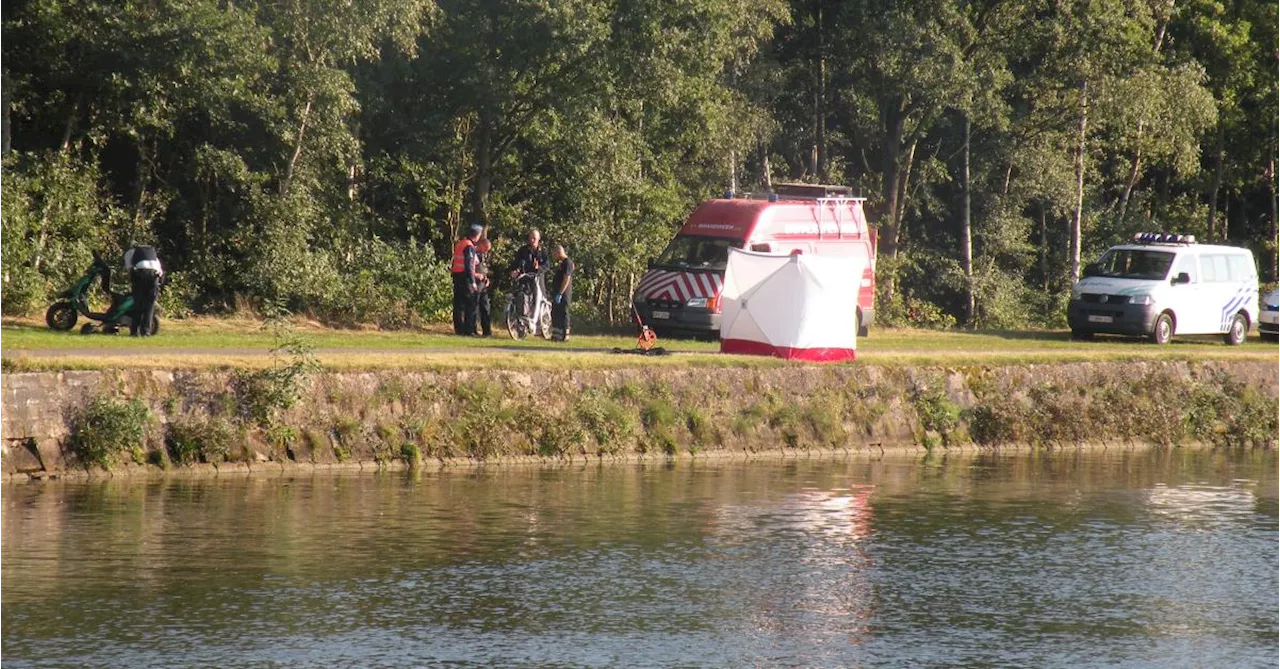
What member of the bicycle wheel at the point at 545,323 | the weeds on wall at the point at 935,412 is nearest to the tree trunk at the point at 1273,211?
the weeds on wall at the point at 935,412

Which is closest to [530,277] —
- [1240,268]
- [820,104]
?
[1240,268]

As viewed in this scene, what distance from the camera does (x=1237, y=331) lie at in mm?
35812

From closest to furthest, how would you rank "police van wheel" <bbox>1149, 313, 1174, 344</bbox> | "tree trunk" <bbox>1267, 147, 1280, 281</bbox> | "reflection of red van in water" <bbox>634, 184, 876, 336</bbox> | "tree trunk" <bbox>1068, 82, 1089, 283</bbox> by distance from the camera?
1. "reflection of red van in water" <bbox>634, 184, 876, 336</bbox>
2. "police van wheel" <bbox>1149, 313, 1174, 344</bbox>
3. "tree trunk" <bbox>1068, 82, 1089, 283</bbox>
4. "tree trunk" <bbox>1267, 147, 1280, 281</bbox>

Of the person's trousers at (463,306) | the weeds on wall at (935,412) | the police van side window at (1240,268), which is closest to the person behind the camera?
the weeds on wall at (935,412)

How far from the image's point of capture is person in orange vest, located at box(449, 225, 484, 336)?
28.5m

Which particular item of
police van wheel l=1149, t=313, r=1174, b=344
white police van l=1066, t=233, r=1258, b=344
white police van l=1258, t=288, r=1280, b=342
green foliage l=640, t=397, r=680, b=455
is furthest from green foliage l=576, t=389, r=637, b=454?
white police van l=1258, t=288, r=1280, b=342

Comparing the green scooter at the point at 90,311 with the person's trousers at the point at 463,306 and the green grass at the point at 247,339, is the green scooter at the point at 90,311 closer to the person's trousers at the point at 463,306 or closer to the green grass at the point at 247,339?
the green grass at the point at 247,339

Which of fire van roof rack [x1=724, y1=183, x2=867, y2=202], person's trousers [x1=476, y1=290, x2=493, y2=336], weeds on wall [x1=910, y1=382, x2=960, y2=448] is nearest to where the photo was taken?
weeds on wall [x1=910, y1=382, x2=960, y2=448]

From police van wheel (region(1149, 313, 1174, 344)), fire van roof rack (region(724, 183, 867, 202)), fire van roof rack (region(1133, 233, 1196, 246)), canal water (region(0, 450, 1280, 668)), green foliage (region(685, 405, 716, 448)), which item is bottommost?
canal water (region(0, 450, 1280, 668))

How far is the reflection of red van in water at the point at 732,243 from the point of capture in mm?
29953

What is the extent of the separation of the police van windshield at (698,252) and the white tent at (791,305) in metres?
4.22

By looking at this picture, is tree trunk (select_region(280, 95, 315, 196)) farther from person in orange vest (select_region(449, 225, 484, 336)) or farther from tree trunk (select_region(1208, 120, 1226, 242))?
tree trunk (select_region(1208, 120, 1226, 242))

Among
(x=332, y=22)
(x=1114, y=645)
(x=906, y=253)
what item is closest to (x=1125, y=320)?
(x=906, y=253)

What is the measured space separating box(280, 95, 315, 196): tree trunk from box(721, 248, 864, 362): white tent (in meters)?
8.51
